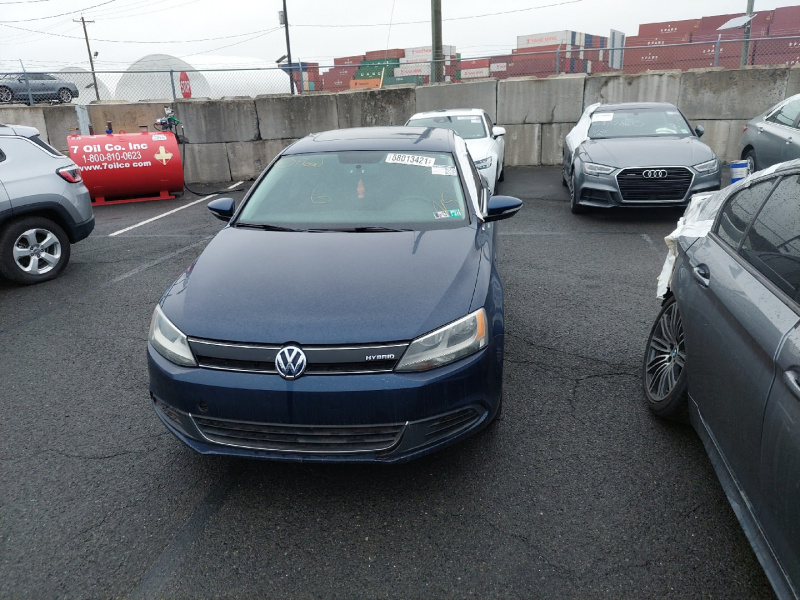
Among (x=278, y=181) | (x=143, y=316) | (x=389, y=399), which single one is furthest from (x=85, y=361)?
(x=389, y=399)

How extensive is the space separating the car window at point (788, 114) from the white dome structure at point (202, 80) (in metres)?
14.2

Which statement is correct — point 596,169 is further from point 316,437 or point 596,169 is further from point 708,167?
point 316,437

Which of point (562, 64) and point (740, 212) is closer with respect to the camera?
point (740, 212)

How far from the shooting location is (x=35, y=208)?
6.32 m

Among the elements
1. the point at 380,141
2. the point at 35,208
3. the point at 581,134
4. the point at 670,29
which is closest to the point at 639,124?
the point at 581,134

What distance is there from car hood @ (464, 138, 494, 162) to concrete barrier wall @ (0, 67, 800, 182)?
159 inches

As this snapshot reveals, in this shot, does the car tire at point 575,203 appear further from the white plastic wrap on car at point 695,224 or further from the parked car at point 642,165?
the white plastic wrap on car at point 695,224

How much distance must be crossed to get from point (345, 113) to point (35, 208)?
868 centimetres

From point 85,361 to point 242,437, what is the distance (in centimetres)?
243

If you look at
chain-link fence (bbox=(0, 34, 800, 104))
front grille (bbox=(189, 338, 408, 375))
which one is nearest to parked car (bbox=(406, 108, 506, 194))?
chain-link fence (bbox=(0, 34, 800, 104))

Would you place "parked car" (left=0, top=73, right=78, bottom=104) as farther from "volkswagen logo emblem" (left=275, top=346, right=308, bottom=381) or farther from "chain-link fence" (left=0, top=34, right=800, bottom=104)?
"volkswagen logo emblem" (left=275, top=346, right=308, bottom=381)

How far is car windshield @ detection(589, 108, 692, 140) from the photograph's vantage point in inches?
358

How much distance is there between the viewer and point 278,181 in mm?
4262

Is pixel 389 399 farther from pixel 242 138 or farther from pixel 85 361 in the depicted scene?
pixel 242 138
